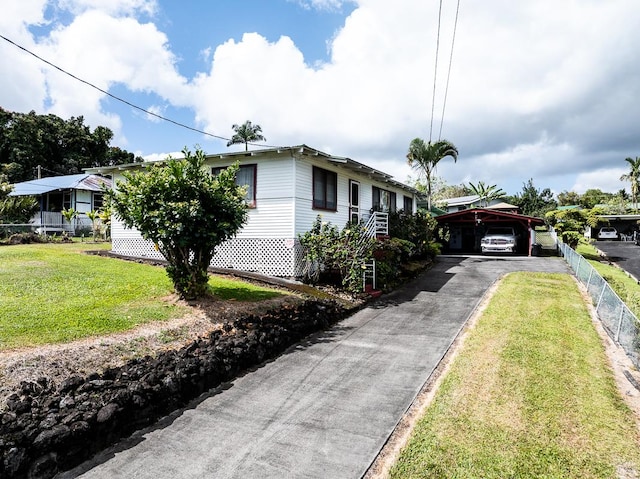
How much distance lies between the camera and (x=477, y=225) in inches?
1080

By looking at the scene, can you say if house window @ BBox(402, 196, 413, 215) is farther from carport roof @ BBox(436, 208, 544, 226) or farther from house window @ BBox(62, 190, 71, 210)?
house window @ BBox(62, 190, 71, 210)

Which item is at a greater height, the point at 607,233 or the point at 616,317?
the point at 607,233

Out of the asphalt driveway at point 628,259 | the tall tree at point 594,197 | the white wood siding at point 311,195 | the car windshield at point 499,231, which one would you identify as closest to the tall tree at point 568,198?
the tall tree at point 594,197

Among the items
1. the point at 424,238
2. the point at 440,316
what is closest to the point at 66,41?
the point at 440,316

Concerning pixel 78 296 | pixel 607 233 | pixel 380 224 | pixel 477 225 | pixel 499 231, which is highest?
pixel 477 225

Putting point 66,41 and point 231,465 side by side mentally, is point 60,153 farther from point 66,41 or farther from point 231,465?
point 231,465

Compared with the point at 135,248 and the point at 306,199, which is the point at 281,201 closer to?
the point at 306,199

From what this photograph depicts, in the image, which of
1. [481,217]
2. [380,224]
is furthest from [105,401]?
[481,217]

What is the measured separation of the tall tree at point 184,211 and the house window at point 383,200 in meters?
10.4

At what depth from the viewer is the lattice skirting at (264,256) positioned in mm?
12656

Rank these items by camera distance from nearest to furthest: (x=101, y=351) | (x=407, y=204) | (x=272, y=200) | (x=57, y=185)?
1. (x=101, y=351)
2. (x=272, y=200)
3. (x=407, y=204)
4. (x=57, y=185)

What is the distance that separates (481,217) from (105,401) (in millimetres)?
25577

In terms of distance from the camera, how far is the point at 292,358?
675cm

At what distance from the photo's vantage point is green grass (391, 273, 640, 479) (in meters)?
3.70
